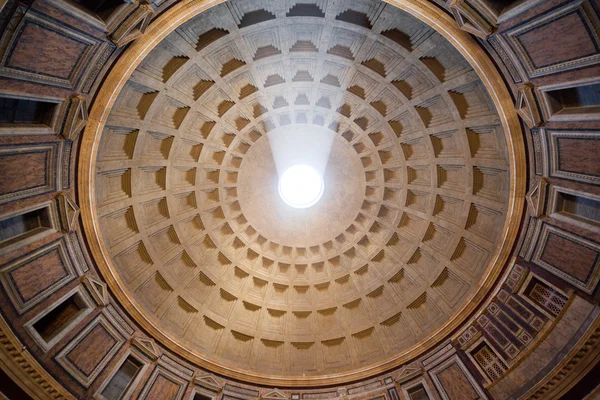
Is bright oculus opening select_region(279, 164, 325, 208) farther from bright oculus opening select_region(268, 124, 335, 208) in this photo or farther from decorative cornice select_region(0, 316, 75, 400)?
decorative cornice select_region(0, 316, 75, 400)

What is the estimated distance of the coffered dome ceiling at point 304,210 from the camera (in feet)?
59.6

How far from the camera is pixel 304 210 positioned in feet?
91.6

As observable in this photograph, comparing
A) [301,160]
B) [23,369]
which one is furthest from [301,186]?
[23,369]

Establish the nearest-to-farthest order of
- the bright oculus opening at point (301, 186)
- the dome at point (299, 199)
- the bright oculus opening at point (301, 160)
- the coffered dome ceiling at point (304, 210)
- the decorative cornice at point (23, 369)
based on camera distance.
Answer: the dome at point (299, 199), the decorative cornice at point (23, 369), the coffered dome ceiling at point (304, 210), the bright oculus opening at point (301, 160), the bright oculus opening at point (301, 186)

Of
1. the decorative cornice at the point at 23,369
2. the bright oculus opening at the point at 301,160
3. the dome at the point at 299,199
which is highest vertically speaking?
the bright oculus opening at the point at 301,160

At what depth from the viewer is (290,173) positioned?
28188mm

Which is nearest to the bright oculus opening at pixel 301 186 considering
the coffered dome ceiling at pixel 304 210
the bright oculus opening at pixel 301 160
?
the bright oculus opening at pixel 301 160

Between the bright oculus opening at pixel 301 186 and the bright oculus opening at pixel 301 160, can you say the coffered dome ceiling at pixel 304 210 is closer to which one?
the bright oculus opening at pixel 301 160

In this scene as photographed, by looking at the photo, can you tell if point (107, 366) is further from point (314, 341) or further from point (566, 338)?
point (566, 338)

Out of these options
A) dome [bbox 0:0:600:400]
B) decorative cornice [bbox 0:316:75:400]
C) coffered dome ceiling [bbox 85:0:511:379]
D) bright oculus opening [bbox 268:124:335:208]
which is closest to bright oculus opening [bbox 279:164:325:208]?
bright oculus opening [bbox 268:124:335:208]

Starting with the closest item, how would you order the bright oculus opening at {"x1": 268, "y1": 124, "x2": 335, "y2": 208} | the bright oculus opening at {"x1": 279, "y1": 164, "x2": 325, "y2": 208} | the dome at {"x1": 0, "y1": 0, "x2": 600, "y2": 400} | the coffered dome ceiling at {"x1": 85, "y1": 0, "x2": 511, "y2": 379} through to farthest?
the dome at {"x1": 0, "y1": 0, "x2": 600, "y2": 400} < the coffered dome ceiling at {"x1": 85, "y1": 0, "x2": 511, "y2": 379} < the bright oculus opening at {"x1": 268, "y1": 124, "x2": 335, "y2": 208} < the bright oculus opening at {"x1": 279, "y1": 164, "x2": 325, "y2": 208}

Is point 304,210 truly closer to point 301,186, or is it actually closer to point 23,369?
point 301,186

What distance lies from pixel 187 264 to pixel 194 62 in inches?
529

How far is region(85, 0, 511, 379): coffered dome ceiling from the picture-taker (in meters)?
18.2
